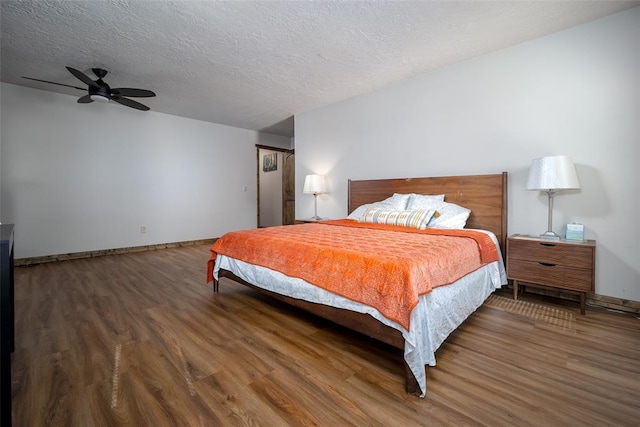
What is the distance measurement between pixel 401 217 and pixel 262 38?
89.3 inches

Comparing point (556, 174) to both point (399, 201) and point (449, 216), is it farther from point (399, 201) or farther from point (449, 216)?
point (399, 201)

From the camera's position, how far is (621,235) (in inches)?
90.7

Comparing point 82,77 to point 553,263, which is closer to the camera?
point 553,263

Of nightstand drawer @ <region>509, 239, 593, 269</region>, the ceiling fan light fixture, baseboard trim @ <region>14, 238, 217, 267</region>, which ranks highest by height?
the ceiling fan light fixture

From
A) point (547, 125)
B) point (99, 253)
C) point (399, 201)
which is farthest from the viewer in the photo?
point (99, 253)

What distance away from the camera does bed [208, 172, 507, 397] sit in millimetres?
1351

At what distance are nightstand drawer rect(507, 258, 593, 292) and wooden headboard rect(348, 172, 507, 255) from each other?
415 millimetres

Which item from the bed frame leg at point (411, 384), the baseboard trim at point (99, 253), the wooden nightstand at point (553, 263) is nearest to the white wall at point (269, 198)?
the baseboard trim at point (99, 253)

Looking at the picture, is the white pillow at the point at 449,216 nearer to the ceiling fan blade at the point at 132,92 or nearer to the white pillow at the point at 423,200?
the white pillow at the point at 423,200

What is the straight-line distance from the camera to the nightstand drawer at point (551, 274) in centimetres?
213

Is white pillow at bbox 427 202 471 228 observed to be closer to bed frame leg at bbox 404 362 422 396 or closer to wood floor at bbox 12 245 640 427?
wood floor at bbox 12 245 640 427

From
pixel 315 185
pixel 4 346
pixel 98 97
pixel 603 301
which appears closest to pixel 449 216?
pixel 603 301

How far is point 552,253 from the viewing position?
2.26 metres

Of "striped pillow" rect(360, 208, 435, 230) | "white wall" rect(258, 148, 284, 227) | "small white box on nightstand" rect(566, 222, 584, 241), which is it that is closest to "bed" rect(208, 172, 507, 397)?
"striped pillow" rect(360, 208, 435, 230)
